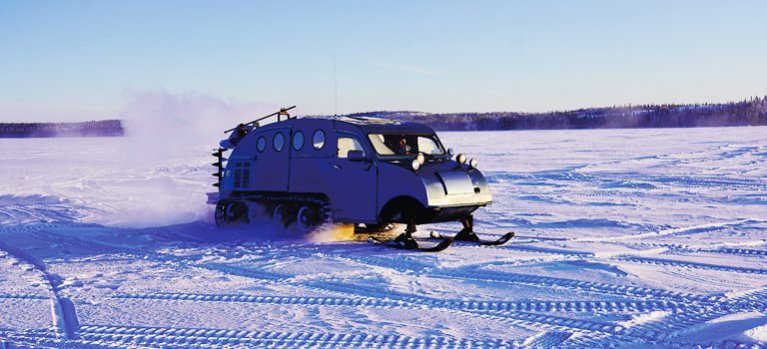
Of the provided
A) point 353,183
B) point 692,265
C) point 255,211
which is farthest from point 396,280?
point 255,211

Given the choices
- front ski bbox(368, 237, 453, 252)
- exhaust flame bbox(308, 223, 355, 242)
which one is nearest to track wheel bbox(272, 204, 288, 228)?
exhaust flame bbox(308, 223, 355, 242)

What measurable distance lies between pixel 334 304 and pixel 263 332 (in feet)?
4.00

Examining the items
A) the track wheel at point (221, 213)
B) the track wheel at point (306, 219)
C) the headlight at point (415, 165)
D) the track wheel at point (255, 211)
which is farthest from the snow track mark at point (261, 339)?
the track wheel at point (221, 213)

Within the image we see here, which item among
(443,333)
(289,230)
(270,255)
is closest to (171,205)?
(289,230)

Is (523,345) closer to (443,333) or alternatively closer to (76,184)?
(443,333)

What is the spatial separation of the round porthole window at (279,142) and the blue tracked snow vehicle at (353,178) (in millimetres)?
17

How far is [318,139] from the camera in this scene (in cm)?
1315

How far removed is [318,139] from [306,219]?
1293mm

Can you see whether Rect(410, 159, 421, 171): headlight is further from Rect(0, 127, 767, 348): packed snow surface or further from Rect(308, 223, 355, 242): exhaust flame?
Rect(308, 223, 355, 242): exhaust flame

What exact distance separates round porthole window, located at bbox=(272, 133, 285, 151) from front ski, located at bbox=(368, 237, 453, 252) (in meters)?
2.39

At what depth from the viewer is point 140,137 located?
23359mm

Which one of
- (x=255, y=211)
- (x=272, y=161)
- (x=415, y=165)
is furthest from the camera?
(x=255, y=211)

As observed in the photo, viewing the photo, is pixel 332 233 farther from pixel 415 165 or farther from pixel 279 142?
pixel 415 165

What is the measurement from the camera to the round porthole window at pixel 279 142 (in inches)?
544
